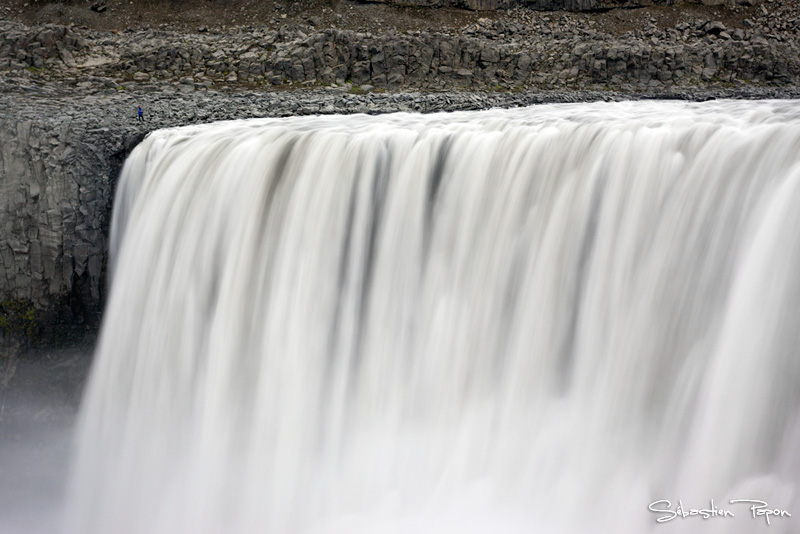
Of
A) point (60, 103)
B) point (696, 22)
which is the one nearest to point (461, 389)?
point (60, 103)

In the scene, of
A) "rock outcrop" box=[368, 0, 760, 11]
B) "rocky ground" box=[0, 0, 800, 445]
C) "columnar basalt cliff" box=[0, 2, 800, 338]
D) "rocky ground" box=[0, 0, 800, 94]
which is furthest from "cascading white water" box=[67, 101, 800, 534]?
"rock outcrop" box=[368, 0, 760, 11]

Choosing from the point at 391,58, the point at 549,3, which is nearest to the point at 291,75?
the point at 391,58

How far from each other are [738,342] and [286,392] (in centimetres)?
422

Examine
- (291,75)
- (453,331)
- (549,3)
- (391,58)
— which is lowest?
(453,331)

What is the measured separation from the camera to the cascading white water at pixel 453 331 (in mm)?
5113

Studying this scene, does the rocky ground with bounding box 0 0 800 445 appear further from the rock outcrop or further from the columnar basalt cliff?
the rock outcrop

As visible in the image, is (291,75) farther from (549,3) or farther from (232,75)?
(549,3)

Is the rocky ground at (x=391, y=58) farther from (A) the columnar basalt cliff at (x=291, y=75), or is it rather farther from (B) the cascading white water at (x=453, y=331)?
(B) the cascading white water at (x=453, y=331)

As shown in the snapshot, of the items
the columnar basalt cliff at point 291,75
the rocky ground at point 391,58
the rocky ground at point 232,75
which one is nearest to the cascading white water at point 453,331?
A: the rocky ground at point 232,75

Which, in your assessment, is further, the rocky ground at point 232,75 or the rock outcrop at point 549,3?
the rock outcrop at point 549,3

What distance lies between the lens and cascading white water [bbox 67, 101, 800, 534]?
201 inches

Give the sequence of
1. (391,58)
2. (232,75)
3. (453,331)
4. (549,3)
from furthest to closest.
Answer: (549,3) → (391,58) → (232,75) → (453,331)

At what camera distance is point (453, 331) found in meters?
6.80

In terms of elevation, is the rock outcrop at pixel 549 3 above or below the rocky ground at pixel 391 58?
above
